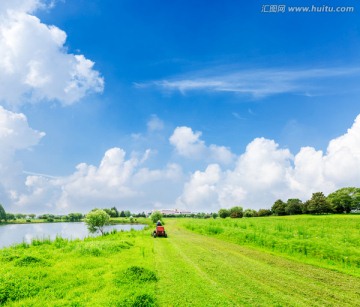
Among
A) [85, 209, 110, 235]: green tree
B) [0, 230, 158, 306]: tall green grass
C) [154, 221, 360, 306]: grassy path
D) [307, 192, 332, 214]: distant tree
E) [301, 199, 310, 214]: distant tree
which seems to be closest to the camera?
[154, 221, 360, 306]: grassy path

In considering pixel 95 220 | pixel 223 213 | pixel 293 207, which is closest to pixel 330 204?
pixel 293 207

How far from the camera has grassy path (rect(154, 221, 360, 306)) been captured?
12684 mm

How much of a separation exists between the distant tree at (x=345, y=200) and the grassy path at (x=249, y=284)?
104091 mm

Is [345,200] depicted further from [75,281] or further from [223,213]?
[75,281]

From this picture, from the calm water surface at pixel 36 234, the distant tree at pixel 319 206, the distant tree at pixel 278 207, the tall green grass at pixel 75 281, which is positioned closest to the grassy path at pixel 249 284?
the tall green grass at pixel 75 281

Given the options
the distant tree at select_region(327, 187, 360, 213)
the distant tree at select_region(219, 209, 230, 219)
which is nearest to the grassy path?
the distant tree at select_region(327, 187, 360, 213)

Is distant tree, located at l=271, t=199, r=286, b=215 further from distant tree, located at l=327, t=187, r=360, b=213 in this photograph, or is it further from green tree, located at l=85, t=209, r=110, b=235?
green tree, located at l=85, t=209, r=110, b=235

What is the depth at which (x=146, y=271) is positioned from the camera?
16.4 meters

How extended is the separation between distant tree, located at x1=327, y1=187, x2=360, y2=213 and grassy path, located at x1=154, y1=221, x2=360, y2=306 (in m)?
104

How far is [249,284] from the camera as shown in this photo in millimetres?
15156

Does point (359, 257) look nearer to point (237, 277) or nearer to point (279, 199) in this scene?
point (237, 277)

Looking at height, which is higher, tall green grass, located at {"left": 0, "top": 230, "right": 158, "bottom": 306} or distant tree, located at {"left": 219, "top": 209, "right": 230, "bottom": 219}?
tall green grass, located at {"left": 0, "top": 230, "right": 158, "bottom": 306}

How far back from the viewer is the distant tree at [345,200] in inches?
4299

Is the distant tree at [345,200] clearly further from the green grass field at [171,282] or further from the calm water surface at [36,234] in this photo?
the green grass field at [171,282]
